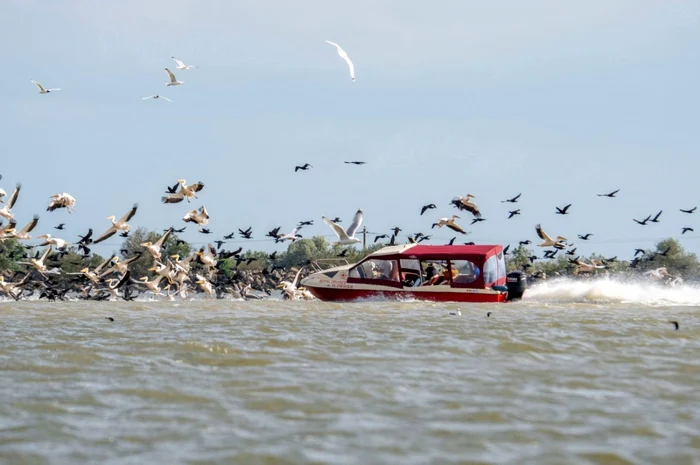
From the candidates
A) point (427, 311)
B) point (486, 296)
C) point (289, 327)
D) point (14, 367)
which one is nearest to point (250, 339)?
point (289, 327)

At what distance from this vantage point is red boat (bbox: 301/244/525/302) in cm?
2920

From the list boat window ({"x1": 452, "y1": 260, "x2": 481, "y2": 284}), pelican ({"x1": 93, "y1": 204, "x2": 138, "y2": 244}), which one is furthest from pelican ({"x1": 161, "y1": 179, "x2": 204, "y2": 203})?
boat window ({"x1": 452, "y1": 260, "x2": 481, "y2": 284})

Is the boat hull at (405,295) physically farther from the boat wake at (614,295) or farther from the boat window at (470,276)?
the boat wake at (614,295)

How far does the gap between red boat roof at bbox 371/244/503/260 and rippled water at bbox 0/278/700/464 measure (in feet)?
40.3

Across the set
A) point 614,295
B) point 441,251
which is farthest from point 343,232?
point 614,295

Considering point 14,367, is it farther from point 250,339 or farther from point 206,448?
point 206,448

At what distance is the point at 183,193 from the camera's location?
29984mm

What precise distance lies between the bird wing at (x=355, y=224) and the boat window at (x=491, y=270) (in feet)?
14.2

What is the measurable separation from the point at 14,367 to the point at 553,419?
705 cm

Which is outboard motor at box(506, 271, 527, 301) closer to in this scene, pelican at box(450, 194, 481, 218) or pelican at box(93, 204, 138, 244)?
pelican at box(450, 194, 481, 218)

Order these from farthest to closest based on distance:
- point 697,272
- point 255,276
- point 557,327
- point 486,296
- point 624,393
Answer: point 697,272
point 255,276
point 486,296
point 557,327
point 624,393

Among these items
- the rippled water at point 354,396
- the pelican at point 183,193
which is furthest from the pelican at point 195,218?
the rippled water at point 354,396

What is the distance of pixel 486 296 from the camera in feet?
95.5

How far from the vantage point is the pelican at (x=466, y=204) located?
1257 inches
